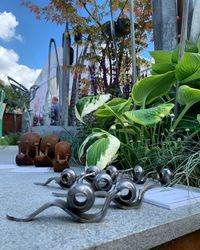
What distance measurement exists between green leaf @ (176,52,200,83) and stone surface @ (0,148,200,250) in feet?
1.94

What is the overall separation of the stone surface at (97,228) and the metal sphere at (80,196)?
28 mm

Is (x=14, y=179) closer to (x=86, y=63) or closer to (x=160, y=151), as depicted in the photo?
(x=160, y=151)

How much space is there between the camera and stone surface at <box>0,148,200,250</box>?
391mm

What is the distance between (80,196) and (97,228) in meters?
0.06

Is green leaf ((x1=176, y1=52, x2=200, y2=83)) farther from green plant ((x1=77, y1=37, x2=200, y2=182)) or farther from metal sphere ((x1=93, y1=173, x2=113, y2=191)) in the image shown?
metal sphere ((x1=93, y1=173, x2=113, y2=191))

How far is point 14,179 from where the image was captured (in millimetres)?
942

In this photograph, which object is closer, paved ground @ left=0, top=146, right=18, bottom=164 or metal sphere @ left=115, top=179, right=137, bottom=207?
metal sphere @ left=115, top=179, right=137, bottom=207

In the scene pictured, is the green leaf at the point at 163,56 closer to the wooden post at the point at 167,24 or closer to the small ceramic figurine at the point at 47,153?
the wooden post at the point at 167,24

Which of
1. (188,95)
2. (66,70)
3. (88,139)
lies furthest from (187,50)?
(66,70)

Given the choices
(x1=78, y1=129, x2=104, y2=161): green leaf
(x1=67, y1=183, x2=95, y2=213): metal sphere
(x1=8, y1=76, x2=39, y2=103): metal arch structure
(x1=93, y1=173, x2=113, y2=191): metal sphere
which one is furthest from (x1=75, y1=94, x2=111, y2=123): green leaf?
(x1=8, y1=76, x2=39, y2=103): metal arch structure

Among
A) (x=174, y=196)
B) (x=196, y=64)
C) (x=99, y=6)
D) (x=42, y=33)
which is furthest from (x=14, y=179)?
(x=42, y=33)

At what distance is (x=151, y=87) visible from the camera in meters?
1.11

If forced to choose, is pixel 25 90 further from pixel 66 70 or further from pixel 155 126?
pixel 155 126

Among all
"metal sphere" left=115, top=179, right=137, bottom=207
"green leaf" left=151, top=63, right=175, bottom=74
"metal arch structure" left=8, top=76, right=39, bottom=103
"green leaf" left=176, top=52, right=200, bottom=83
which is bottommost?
"metal sphere" left=115, top=179, right=137, bottom=207
